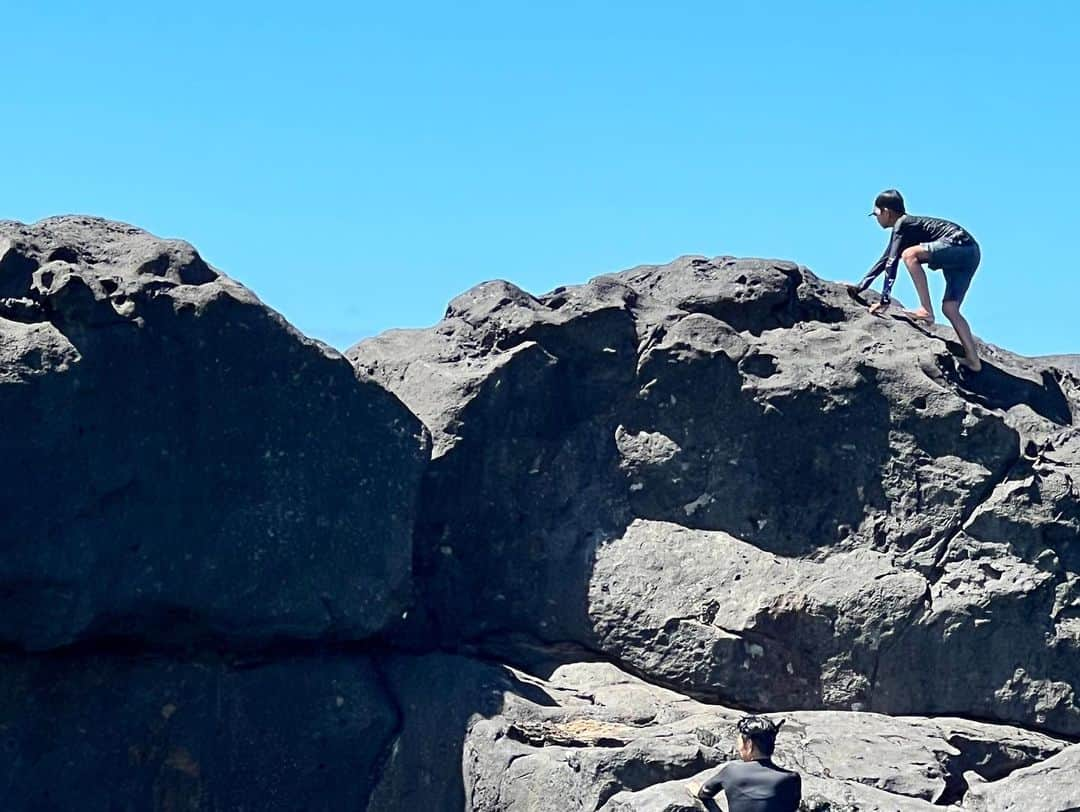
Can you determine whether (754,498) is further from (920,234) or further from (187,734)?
(187,734)

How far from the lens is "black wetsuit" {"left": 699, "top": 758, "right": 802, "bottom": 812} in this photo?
9.75 m

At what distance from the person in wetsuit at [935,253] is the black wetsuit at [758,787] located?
459cm

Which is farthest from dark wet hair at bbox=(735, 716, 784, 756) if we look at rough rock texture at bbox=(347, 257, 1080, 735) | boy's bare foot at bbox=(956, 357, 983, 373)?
boy's bare foot at bbox=(956, 357, 983, 373)

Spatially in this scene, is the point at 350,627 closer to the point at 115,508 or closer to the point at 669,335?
the point at 115,508

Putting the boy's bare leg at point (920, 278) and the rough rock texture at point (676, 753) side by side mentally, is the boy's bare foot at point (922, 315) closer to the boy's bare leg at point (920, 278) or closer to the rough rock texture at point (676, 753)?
the boy's bare leg at point (920, 278)

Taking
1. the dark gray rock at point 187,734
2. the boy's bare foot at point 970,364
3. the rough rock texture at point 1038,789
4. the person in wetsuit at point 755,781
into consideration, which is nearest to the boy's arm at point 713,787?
the person in wetsuit at point 755,781

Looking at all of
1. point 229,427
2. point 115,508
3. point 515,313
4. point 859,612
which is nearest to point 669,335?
point 515,313

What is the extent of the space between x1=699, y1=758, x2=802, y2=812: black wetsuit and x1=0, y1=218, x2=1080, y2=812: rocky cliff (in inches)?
15.2

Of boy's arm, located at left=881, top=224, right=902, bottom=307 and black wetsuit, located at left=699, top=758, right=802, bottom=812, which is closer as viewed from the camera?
black wetsuit, located at left=699, top=758, right=802, bottom=812

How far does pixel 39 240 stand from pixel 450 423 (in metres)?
3.08

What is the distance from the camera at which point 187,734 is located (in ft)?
38.4

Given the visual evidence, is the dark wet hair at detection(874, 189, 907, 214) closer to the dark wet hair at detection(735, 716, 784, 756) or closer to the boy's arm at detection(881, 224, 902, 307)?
the boy's arm at detection(881, 224, 902, 307)

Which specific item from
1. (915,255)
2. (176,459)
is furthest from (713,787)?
(915,255)

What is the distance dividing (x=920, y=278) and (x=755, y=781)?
505 cm
